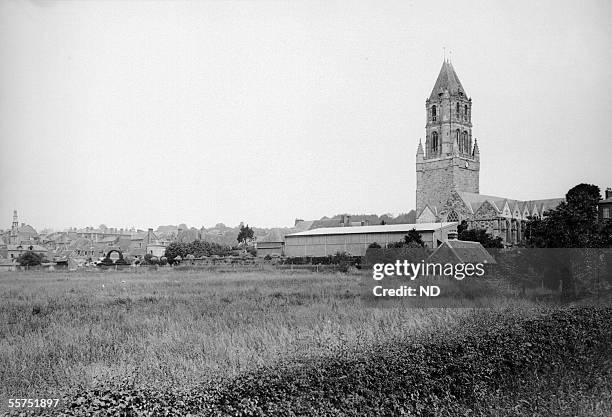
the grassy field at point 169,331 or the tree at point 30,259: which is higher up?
the tree at point 30,259

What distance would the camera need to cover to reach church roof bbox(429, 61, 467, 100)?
283 ft

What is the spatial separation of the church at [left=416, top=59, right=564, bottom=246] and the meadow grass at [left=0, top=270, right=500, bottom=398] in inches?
2177

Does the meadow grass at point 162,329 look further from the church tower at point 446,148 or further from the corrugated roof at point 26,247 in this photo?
the church tower at point 446,148

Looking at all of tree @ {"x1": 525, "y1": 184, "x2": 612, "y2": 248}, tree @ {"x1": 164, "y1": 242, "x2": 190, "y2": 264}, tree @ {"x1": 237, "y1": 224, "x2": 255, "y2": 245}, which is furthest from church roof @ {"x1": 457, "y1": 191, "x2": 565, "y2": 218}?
tree @ {"x1": 237, "y1": 224, "x2": 255, "y2": 245}

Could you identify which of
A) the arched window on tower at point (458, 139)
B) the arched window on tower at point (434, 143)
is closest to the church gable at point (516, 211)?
the arched window on tower at point (458, 139)

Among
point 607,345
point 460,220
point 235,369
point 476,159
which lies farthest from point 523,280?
point 476,159

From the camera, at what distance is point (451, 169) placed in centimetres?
8194

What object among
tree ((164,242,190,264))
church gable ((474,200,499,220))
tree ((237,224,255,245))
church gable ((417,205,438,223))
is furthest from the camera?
tree ((237,224,255,245))

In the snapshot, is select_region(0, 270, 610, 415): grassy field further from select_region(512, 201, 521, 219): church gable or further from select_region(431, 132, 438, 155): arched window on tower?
select_region(431, 132, 438, 155): arched window on tower

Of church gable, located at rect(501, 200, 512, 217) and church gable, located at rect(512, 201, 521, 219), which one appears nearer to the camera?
church gable, located at rect(501, 200, 512, 217)

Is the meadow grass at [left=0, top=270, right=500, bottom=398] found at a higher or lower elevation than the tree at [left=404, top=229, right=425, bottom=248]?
lower

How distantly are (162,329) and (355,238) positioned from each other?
170 feet

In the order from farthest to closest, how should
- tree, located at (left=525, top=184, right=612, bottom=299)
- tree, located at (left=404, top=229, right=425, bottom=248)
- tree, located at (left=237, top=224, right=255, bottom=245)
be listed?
1. tree, located at (left=237, top=224, right=255, bottom=245)
2. tree, located at (left=404, top=229, right=425, bottom=248)
3. tree, located at (left=525, top=184, right=612, bottom=299)

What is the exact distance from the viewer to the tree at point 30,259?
2484cm
